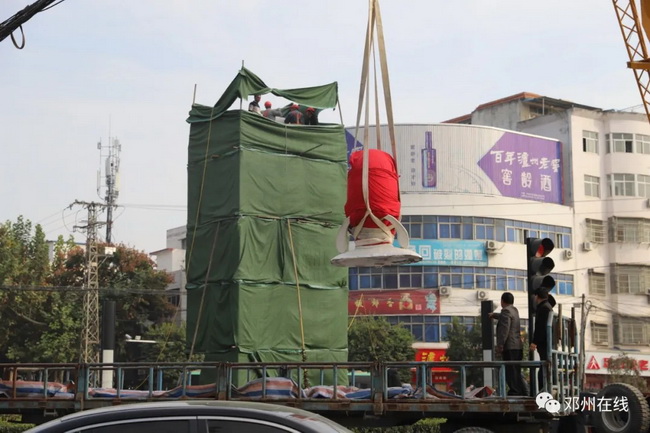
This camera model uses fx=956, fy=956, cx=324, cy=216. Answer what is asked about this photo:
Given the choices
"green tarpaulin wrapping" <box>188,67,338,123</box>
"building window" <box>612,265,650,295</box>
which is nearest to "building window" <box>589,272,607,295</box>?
"building window" <box>612,265,650,295</box>

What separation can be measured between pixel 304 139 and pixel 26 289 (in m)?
28.6

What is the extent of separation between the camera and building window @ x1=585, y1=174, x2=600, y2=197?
5156cm

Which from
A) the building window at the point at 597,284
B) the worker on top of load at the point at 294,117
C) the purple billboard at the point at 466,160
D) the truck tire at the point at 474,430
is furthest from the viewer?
the building window at the point at 597,284

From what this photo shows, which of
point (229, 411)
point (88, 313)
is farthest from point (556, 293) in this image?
point (229, 411)

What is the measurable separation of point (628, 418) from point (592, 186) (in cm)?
4120

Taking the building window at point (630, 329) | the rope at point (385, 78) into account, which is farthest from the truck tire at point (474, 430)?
the building window at point (630, 329)

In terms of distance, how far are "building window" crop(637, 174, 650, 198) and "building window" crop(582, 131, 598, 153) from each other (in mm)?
2873

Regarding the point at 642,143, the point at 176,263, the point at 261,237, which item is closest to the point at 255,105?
the point at 261,237

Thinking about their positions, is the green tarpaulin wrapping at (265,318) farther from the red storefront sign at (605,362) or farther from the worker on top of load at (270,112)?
the red storefront sign at (605,362)

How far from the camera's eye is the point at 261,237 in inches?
726

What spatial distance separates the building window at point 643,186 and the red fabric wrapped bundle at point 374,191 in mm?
44118

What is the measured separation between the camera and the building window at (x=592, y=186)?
51562 millimetres

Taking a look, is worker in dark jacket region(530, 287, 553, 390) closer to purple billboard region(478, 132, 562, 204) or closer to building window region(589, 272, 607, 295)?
purple billboard region(478, 132, 562, 204)

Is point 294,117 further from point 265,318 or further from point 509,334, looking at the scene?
point 509,334
